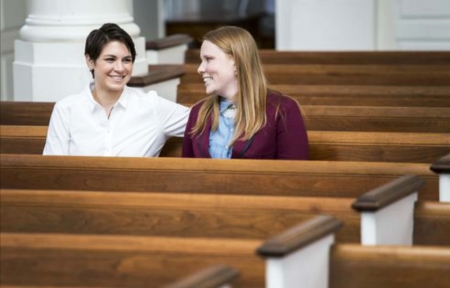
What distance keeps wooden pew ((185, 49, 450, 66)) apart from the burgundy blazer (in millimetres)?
2292

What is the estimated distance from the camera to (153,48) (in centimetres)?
746

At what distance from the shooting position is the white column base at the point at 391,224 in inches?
→ 160

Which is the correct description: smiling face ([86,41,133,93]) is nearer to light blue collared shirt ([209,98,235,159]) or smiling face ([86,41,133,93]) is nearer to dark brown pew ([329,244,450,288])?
light blue collared shirt ([209,98,235,159])

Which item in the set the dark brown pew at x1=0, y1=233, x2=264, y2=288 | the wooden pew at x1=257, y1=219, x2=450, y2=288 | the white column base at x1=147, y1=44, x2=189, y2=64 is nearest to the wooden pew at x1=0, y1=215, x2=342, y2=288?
the dark brown pew at x1=0, y1=233, x2=264, y2=288

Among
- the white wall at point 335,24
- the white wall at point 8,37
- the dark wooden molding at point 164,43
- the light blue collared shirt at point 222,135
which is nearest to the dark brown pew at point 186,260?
the light blue collared shirt at point 222,135

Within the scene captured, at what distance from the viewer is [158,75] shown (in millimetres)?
6570

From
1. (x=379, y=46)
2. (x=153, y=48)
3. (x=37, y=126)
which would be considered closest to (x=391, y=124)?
(x=37, y=126)

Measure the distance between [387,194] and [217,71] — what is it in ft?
4.01

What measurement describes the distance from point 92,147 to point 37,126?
0.53 meters

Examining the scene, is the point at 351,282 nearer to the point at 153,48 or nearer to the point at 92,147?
the point at 92,147

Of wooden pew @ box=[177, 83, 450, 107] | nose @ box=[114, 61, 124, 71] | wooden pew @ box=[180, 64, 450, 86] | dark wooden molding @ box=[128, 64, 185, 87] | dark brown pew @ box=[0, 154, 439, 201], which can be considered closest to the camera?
dark brown pew @ box=[0, 154, 439, 201]

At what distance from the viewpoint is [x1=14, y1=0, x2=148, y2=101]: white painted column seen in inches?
253

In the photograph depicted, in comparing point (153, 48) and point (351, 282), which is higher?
point (153, 48)

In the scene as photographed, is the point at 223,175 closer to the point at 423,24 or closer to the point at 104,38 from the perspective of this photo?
the point at 104,38
